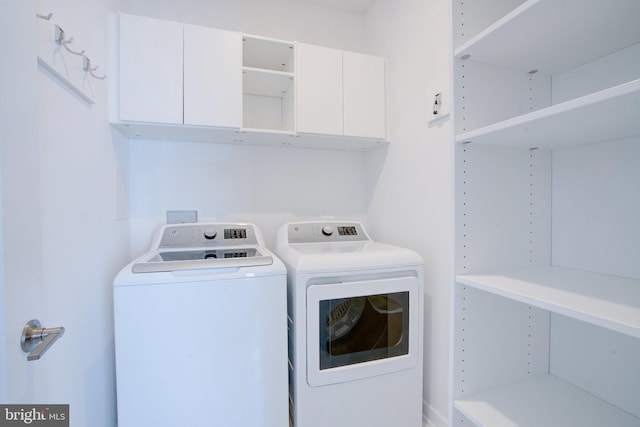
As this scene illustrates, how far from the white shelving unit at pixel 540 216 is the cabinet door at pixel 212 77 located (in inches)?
45.7

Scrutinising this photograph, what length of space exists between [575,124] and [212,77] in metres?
1.58

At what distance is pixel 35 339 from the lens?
582 mm

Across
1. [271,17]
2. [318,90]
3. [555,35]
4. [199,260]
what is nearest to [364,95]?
[318,90]

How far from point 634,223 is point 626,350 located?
1.17ft

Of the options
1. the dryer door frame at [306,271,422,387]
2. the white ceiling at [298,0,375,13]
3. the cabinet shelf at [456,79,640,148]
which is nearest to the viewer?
the cabinet shelf at [456,79,640,148]

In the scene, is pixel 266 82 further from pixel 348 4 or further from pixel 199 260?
Answer: pixel 199 260

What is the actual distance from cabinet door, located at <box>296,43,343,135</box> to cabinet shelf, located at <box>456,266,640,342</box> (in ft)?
4.07

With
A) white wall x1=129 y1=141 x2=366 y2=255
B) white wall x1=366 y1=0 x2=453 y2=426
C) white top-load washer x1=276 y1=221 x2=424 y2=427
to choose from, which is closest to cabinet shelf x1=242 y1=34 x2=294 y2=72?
white wall x1=129 y1=141 x2=366 y2=255

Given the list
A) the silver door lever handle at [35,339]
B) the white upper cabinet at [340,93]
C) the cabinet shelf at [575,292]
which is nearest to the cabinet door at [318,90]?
the white upper cabinet at [340,93]

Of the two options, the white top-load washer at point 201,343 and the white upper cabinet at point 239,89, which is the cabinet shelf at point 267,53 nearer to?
the white upper cabinet at point 239,89

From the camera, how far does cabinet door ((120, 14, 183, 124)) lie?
4.63 ft

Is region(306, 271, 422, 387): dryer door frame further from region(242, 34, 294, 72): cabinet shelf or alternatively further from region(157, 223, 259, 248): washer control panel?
region(242, 34, 294, 72): cabinet shelf

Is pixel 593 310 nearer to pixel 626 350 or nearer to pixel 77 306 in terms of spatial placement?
pixel 626 350

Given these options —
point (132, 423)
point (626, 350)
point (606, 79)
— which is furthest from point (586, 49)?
point (132, 423)
